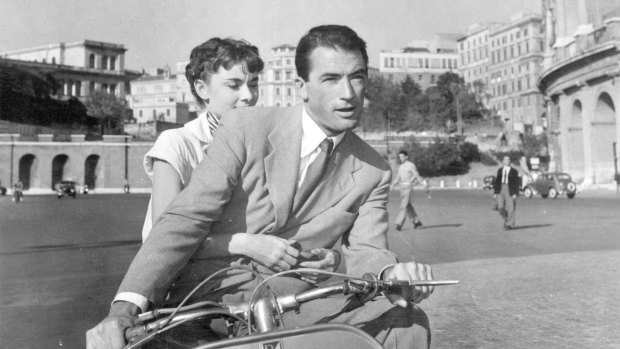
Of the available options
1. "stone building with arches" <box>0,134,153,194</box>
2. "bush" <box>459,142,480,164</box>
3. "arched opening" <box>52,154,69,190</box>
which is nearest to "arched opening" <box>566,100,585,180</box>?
"bush" <box>459,142,480,164</box>

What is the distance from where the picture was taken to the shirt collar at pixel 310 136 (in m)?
2.35

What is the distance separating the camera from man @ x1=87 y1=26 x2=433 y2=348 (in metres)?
1.99

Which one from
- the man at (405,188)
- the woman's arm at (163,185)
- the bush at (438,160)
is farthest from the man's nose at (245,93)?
the bush at (438,160)

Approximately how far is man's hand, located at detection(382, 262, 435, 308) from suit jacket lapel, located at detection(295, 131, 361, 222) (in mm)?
340

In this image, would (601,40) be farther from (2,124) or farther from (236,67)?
(2,124)

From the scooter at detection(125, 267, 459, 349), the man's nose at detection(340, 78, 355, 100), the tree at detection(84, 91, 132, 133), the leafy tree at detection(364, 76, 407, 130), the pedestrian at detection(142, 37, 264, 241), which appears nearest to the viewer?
the scooter at detection(125, 267, 459, 349)

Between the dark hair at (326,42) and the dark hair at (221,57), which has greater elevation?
the dark hair at (221,57)

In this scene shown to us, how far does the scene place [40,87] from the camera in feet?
199

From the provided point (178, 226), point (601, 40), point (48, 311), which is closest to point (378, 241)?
point (178, 226)

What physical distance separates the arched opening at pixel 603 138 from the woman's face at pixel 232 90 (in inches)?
1572

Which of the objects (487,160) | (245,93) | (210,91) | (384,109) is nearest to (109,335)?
(245,93)

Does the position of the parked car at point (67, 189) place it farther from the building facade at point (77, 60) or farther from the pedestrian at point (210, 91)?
the pedestrian at point (210, 91)

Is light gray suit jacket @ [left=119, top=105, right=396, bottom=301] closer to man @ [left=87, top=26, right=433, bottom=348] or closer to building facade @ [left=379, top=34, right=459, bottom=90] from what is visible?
man @ [left=87, top=26, right=433, bottom=348]

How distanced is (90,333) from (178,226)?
39 centimetres
